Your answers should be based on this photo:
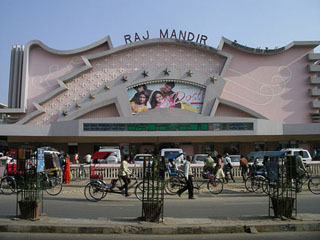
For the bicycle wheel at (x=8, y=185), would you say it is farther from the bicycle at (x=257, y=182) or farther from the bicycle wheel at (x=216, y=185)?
the bicycle at (x=257, y=182)

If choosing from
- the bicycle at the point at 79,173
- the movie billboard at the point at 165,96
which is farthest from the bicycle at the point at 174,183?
the movie billboard at the point at 165,96

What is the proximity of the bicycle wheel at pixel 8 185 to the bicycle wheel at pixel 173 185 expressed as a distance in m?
6.84

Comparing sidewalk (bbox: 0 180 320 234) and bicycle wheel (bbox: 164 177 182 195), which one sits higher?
bicycle wheel (bbox: 164 177 182 195)

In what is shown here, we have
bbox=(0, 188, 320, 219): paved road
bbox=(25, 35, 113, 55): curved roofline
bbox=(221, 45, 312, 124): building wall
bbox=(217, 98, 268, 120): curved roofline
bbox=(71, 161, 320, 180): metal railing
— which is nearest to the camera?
bbox=(0, 188, 320, 219): paved road

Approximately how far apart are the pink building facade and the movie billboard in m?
0.12

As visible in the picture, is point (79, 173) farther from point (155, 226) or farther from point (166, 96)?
point (166, 96)

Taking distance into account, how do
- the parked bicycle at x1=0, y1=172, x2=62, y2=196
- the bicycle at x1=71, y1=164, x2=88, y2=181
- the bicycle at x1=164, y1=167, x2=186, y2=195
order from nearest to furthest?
the bicycle at x1=164, y1=167, x2=186, y2=195, the parked bicycle at x1=0, y1=172, x2=62, y2=196, the bicycle at x1=71, y1=164, x2=88, y2=181

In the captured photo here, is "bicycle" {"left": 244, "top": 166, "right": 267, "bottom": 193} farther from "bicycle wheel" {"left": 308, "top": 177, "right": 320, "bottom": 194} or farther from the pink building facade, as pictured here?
the pink building facade

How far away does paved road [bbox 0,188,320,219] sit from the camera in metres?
9.46

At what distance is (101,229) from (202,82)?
3249cm

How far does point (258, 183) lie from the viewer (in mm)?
14688

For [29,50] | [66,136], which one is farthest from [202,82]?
[29,50]

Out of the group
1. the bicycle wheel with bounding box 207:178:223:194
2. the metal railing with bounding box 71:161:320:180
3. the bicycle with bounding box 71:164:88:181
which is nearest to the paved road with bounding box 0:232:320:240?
the bicycle wheel with bounding box 207:178:223:194

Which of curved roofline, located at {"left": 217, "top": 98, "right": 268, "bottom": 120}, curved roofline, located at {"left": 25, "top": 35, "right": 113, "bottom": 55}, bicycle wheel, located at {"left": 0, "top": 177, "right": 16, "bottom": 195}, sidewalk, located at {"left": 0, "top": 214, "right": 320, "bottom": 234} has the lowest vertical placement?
sidewalk, located at {"left": 0, "top": 214, "right": 320, "bottom": 234}
